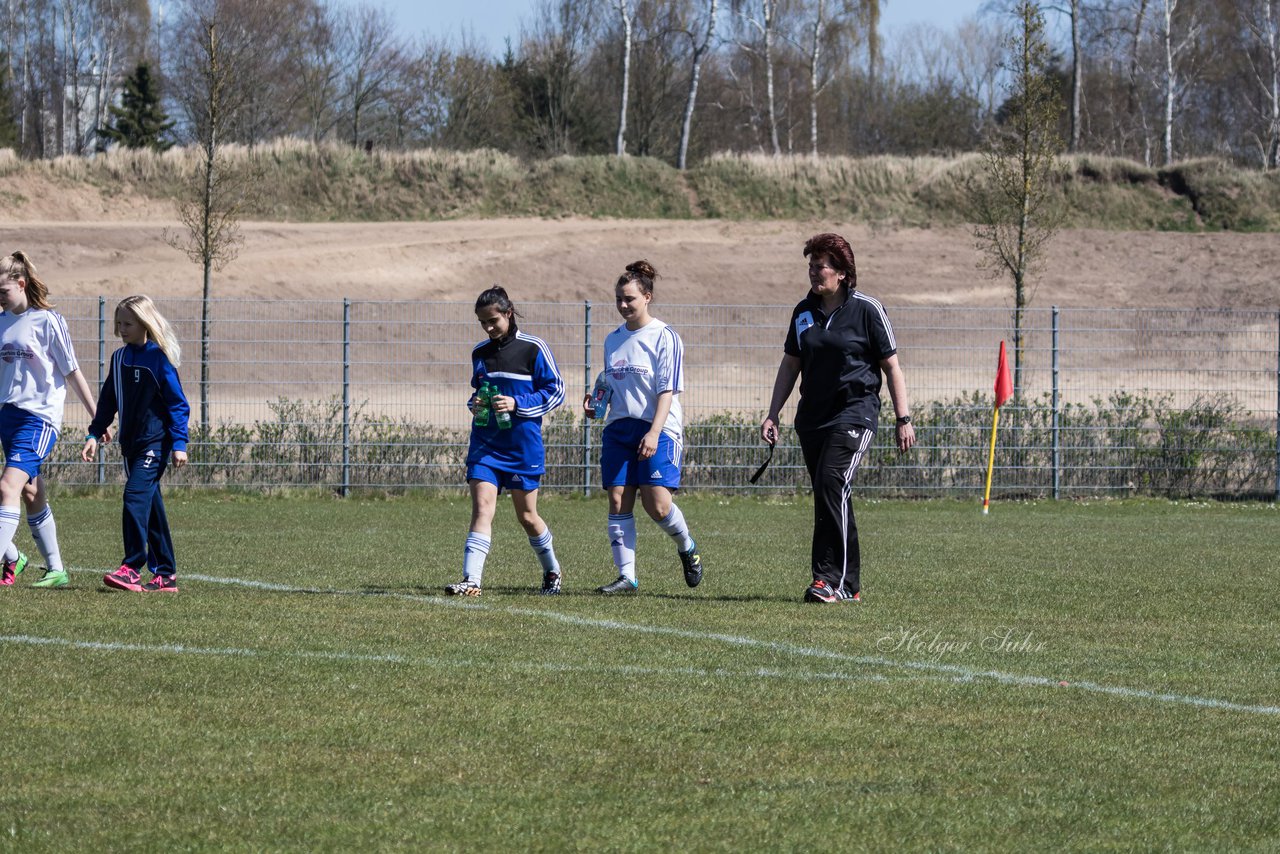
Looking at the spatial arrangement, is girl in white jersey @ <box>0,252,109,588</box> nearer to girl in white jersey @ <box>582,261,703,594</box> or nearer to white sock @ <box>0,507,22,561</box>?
white sock @ <box>0,507,22,561</box>

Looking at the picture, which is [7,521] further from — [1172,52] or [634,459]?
[1172,52]

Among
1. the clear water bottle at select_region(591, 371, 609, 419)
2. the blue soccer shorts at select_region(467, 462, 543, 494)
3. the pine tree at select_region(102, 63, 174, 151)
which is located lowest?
the blue soccer shorts at select_region(467, 462, 543, 494)

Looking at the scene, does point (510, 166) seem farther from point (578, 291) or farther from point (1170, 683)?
point (1170, 683)

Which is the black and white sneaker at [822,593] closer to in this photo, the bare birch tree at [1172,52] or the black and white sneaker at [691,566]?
the black and white sneaker at [691,566]

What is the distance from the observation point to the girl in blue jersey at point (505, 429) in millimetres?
8734

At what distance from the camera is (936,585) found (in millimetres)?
9680

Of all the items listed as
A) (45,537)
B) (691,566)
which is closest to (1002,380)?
(691,566)

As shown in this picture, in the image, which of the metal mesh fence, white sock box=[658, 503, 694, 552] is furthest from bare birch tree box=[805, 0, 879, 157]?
white sock box=[658, 503, 694, 552]

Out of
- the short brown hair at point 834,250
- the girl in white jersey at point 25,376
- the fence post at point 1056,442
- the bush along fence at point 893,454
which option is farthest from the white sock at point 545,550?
the fence post at point 1056,442

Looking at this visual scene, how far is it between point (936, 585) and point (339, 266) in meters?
33.3

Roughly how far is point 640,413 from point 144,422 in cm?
276

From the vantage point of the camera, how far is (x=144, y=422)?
28.8 feet

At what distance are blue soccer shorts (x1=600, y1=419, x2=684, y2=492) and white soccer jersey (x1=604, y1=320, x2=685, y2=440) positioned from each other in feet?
0.26

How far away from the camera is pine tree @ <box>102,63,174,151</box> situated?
57.9 m
